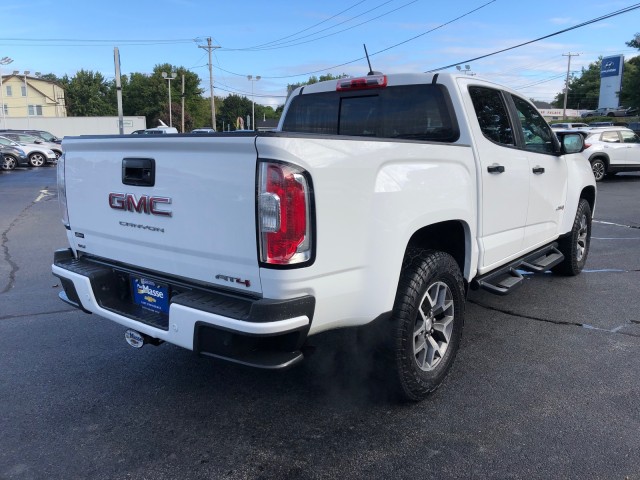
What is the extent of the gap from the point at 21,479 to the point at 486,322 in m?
3.69

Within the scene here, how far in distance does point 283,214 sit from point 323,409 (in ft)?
4.76

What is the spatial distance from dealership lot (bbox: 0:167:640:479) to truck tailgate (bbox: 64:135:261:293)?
2.46ft

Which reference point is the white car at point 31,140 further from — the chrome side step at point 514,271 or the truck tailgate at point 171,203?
the chrome side step at point 514,271

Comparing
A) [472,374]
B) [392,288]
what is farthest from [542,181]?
[392,288]

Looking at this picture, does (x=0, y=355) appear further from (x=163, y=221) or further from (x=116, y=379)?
(x=163, y=221)

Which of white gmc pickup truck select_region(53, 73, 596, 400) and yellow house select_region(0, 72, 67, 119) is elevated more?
yellow house select_region(0, 72, 67, 119)

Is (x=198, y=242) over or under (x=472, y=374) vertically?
over

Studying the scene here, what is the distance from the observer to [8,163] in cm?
2352

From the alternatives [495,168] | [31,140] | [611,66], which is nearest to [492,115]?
[495,168]

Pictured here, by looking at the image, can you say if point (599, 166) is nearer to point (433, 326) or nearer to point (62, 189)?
point (433, 326)

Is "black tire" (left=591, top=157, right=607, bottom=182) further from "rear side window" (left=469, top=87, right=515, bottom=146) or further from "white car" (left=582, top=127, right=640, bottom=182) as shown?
"rear side window" (left=469, top=87, right=515, bottom=146)

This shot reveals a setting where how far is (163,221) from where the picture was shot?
9.46 feet

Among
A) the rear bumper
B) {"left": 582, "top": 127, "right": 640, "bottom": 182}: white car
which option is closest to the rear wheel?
{"left": 582, "top": 127, "right": 640, "bottom": 182}: white car

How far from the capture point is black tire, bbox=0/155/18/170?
22.8m
